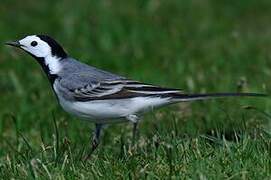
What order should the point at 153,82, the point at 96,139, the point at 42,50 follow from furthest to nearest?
the point at 153,82
the point at 42,50
the point at 96,139

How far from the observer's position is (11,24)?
9.83 m

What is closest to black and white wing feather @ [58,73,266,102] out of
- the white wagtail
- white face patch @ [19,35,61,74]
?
the white wagtail

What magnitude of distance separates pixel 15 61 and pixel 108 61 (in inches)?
39.5

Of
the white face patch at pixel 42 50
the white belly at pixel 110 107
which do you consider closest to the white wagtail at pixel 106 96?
the white belly at pixel 110 107

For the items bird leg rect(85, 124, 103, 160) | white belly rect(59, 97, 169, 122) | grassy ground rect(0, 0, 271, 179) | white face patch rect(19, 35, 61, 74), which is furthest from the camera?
white face patch rect(19, 35, 61, 74)

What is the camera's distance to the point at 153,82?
809 centimetres

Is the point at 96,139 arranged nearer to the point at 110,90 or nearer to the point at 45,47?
the point at 110,90

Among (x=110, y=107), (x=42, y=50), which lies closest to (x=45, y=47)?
(x=42, y=50)

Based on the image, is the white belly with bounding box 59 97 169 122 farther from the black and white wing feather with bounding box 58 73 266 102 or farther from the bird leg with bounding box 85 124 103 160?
the bird leg with bounding box 85 124 103 160

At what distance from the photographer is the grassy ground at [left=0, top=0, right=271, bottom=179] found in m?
4.81

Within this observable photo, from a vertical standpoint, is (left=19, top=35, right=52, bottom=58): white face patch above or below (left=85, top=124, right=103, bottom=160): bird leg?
above

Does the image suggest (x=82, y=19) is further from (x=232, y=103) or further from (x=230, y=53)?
(x=232, y=103)

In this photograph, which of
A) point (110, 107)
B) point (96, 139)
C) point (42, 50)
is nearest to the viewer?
point (110, 107)

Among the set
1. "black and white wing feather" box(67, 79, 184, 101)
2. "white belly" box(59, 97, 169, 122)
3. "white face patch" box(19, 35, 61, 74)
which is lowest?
"white belly" box(59, 97, 169, 122)
